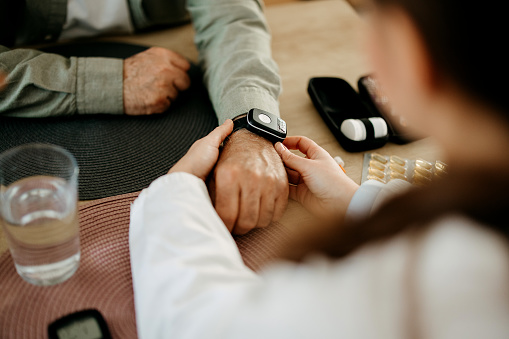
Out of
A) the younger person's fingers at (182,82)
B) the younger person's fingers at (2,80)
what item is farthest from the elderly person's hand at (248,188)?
the younger person's fingers at (2,80)

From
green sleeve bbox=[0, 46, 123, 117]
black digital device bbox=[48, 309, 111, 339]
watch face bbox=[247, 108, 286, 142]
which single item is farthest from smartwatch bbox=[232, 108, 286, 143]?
black digital device bbox=[48, 309, 111, 339]

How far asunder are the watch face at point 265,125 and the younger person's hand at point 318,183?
0.06 ft

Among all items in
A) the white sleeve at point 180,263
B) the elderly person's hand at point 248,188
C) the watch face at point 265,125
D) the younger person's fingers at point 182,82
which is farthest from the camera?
the younger person's fingers at point 182,82

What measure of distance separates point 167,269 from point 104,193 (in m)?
0.24

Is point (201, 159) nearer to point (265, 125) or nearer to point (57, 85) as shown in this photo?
point (265, 125)

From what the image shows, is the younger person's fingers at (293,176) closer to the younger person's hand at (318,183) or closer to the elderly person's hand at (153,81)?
the younger person's hand at (318,183)

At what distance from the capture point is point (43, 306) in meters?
0.49

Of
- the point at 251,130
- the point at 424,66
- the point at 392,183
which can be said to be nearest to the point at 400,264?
the point at 424,66

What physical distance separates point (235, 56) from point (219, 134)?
26 centimetres

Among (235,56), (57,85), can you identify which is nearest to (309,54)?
(235,56)

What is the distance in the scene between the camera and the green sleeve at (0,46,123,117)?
0.72 meters

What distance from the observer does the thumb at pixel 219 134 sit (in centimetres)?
63

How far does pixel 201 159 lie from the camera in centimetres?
60

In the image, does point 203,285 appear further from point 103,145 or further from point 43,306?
point 103,145
